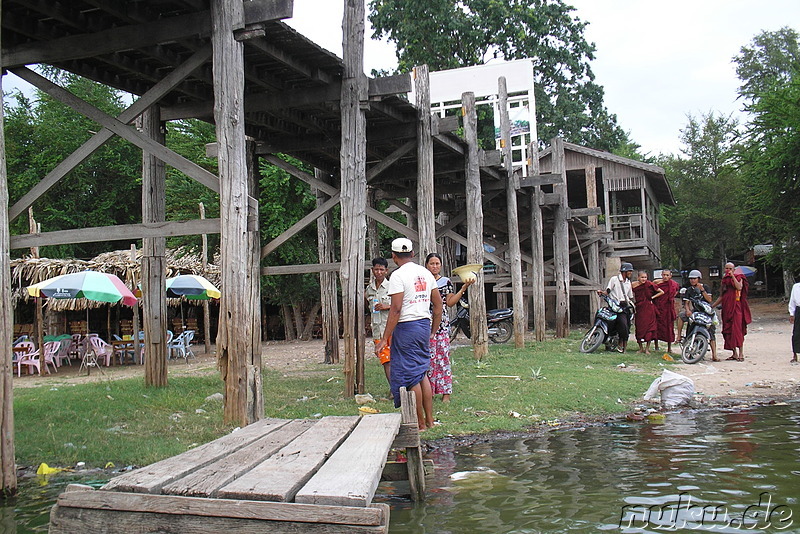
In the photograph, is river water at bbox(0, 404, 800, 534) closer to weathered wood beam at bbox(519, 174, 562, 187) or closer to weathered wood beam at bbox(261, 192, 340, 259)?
weathered wood beam at bbox(261, 192, 340, 259)

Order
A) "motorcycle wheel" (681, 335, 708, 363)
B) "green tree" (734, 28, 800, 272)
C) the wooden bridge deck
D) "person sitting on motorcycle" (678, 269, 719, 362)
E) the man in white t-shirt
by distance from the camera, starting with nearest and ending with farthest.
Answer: the wooden bridge deck < the man in white t-shirt < "motorcycle wheel" (681, 335, 708, 363) < "person sitting on motorcycle" (678, 269, 719, 362) < "green tree" (734, 28, 800, 272)

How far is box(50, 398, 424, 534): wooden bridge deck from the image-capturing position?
2711 mm

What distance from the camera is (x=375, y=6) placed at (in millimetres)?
33188

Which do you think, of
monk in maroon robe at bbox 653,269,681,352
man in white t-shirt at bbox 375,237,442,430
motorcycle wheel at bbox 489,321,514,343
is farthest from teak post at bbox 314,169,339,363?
man in white t-shirt at bbox 375,237,442,430

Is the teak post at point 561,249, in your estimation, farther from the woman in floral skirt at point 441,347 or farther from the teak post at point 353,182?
the woman in floral skirt at point 441,347

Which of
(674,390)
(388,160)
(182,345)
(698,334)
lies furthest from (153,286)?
(698,334)

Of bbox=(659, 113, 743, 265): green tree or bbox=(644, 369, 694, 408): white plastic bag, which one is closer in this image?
bbox=(644, 369, 694, 408): white plastic bag

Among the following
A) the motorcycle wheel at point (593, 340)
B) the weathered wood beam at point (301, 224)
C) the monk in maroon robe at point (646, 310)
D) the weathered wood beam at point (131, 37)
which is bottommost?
the motorcycle wheel at point (593, 340)

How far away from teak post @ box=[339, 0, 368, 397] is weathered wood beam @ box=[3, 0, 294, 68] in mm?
2342

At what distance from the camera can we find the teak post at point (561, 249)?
1878 cm

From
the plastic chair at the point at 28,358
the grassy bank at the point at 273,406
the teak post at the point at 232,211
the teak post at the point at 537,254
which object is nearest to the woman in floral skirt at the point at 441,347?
the grassy bank at the point at 273,406

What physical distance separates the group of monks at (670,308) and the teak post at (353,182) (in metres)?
7.03

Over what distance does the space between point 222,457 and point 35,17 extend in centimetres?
652

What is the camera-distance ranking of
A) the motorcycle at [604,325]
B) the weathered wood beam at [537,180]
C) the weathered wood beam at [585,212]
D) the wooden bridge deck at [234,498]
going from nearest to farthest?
the wooden bridge deck at [234,498]
the motorcycle at [604,325]
the weathered wood beam at [537,180]
the weathered wood beam at [585,212]
